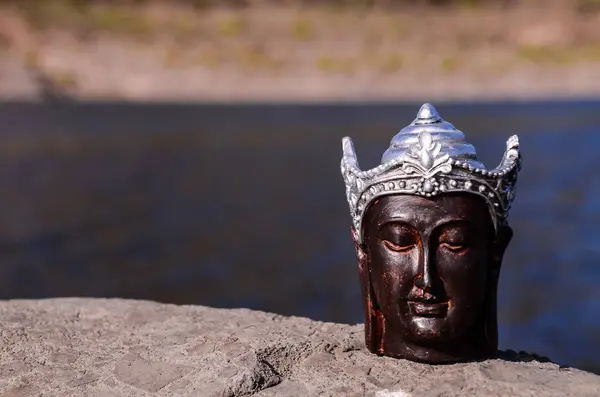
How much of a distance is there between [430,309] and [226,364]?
100cm

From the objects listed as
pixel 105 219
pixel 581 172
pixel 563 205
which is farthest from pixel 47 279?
pixel 581 172

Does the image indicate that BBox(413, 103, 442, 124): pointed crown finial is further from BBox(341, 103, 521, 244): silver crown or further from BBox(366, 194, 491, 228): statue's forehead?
BBox(366, 194, 491, 228): statue's forehead

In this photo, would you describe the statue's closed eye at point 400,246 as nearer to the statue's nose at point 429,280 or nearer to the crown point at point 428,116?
the statue's nose at point 429,280

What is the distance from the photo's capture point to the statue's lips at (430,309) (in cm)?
395

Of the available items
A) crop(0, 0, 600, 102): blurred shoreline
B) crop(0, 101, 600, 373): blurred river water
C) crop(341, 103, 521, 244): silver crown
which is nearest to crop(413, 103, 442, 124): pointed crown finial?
crop(341, 103, 521, 244): silver crown

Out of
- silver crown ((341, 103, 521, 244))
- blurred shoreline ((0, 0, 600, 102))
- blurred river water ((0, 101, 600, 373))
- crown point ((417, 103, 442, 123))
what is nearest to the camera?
silver crown ((341, 103, 521, 244))

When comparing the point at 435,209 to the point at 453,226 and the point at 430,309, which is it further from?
the point at 430,309

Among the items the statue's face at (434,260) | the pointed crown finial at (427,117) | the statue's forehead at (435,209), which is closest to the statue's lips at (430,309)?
the statue's face at (434,260)

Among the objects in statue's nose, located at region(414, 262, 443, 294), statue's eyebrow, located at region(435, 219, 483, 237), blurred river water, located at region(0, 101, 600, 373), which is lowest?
statue's nose, located at region(414, 262, 443, 294)

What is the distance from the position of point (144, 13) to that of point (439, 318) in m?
34.3

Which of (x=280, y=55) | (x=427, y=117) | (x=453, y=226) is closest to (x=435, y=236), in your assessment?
(x=453, y=226)

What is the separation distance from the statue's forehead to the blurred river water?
2.71 m

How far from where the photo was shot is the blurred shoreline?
2983cm

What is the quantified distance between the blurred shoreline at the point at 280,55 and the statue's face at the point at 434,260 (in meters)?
24.7
